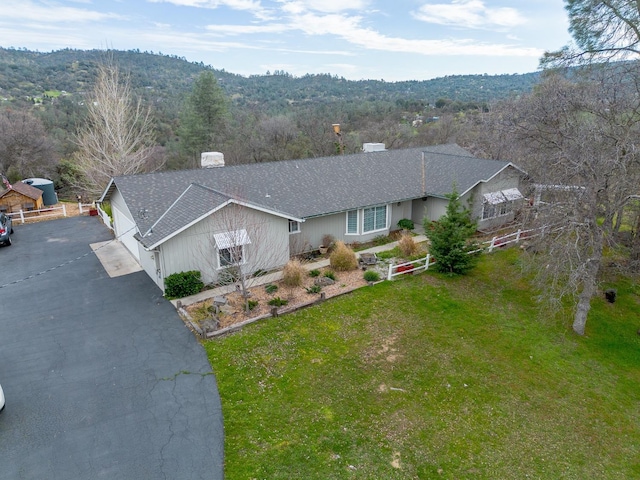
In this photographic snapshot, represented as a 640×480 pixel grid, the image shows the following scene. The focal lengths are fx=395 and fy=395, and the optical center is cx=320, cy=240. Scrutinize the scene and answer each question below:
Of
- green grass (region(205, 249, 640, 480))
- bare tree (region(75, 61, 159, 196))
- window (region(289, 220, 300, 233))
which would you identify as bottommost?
green grass (region(205, 249, 640, 480))

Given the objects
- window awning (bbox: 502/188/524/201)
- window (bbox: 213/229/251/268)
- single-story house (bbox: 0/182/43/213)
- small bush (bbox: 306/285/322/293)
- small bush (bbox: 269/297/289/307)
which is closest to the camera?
window (bbox: 213/229/251/268)

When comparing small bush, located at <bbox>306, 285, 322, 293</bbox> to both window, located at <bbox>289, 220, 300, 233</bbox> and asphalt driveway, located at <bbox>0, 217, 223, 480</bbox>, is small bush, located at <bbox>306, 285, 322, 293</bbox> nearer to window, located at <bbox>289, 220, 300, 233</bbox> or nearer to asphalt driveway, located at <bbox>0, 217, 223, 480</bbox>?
window, located at <bbox>289, 220, 300, 233</bbox>

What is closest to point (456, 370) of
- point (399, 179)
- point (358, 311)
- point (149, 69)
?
point (358, 311)

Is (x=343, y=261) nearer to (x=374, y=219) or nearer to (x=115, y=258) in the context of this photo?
(x=374, y=219)

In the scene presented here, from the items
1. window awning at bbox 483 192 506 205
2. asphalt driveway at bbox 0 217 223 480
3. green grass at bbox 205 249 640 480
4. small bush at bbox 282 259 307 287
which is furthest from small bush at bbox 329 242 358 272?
window awning at bbox 483 192 506 205

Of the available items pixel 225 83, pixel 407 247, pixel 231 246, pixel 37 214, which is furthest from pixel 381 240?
pixel 225 83

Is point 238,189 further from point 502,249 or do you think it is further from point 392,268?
point 502,249
